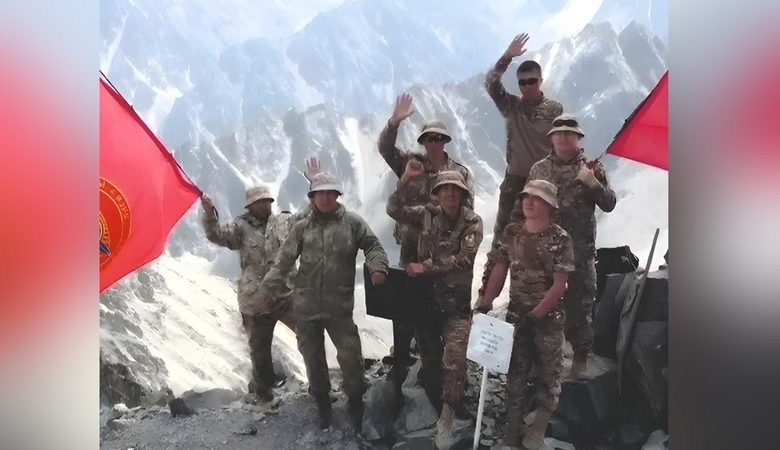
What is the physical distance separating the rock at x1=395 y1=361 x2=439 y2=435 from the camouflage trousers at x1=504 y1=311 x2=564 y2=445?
0.39m

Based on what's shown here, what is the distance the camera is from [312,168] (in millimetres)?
3467

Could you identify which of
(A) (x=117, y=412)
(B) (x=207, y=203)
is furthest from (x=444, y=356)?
(A) (x=117, y=412)

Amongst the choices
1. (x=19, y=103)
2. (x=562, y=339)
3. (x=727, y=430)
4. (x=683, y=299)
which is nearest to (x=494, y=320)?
(x=562, y=339)

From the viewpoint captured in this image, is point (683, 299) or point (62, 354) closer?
point (683, 299)

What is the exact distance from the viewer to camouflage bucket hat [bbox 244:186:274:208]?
347cm

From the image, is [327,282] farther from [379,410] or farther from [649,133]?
[649,133]

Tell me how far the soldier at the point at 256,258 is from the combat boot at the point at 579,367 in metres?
1.47

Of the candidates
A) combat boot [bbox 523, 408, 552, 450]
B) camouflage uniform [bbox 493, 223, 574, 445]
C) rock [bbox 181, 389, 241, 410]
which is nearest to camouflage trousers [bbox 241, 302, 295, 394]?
rock [bbox 181, 389, 241, 410]

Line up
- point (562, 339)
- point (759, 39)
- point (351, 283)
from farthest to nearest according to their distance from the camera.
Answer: point (351, 283), point (562, 339), point (759, 39)

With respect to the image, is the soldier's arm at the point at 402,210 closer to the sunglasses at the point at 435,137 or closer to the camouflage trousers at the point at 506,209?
the sunglasses at the point at 435,137

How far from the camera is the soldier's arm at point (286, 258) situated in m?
3.37

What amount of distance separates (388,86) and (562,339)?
157 cm

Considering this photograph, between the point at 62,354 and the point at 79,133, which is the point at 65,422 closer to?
the point at 62,354

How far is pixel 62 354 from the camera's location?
11.1ft
